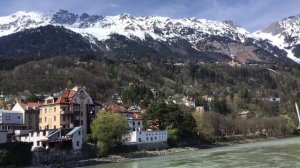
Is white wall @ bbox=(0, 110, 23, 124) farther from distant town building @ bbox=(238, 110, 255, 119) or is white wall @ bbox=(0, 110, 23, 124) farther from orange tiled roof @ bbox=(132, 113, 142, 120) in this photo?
distant town building @ bbox=(238, 110, 255, 119)

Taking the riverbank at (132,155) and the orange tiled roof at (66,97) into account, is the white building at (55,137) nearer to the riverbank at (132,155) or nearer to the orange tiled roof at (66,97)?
the riverbank at (132,155)

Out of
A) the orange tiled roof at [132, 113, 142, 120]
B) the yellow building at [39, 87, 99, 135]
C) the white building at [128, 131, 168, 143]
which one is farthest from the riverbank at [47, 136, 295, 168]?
the orange tiled roof at [132, 113, 142, 120]

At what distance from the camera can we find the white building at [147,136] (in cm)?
9456

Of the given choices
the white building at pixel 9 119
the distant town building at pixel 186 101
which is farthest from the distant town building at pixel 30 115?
the distant town building at pixel 186 101

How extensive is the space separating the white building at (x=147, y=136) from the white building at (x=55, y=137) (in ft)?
55.7

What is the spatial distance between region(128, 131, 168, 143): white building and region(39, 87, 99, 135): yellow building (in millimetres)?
9194

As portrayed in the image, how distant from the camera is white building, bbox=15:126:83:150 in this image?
76206 mm

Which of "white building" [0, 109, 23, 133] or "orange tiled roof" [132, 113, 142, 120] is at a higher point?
"orange tiled roof" [132, 113, 142, 120]

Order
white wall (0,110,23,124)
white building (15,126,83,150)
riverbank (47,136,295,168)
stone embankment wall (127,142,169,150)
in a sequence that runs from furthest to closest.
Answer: stone embankment wall (127,142,169,150), white wall (0,110,23,124), white building (15,126,83,150), riverbank (47,136,295,168)

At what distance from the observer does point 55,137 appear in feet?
254

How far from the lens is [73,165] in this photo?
68.0 m

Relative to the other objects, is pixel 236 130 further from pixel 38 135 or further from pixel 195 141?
pixel 38 135

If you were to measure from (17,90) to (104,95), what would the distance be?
36.5 m

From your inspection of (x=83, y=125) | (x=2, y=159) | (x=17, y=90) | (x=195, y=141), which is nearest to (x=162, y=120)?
(x=195, y=141)
